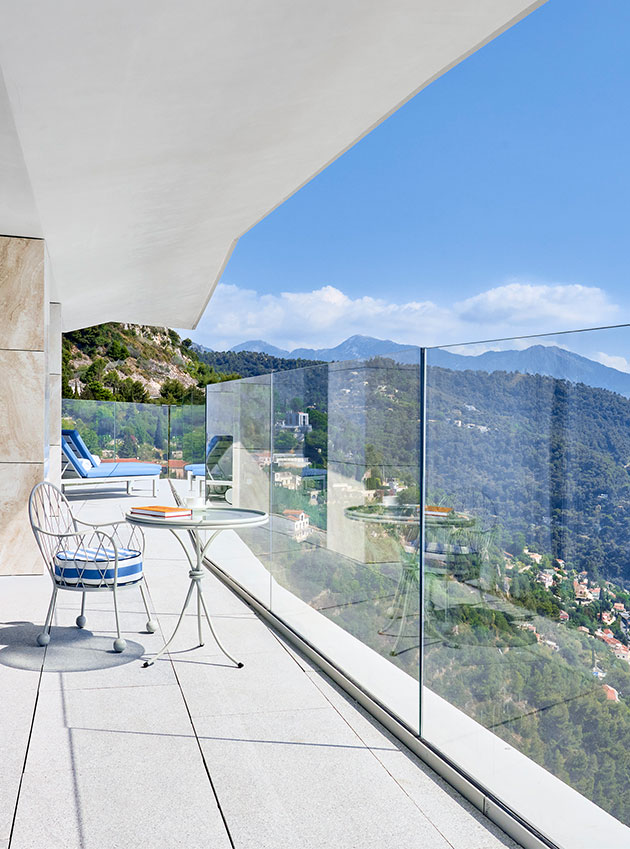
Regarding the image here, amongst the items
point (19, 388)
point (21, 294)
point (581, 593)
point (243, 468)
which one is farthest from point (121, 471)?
point (581, 593)

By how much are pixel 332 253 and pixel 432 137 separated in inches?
451

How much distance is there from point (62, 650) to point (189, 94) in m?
2.80

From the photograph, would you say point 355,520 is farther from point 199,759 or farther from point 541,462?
point 541,462

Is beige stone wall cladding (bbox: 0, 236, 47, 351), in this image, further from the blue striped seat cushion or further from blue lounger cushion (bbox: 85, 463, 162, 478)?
blue lounger cushion (bbox: 85, 463, 162, 478)

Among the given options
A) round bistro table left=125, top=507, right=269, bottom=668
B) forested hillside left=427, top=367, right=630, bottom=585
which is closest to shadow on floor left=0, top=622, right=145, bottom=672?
round bistro table left=125, top=507, right=269, bottom=668

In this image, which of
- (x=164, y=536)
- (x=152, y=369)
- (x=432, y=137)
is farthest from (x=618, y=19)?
(x=164, y=536)

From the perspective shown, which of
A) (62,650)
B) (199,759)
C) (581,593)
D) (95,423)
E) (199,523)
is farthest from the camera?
(95,423)

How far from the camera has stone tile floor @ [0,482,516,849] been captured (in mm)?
2201

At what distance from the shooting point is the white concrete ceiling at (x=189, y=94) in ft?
8.84

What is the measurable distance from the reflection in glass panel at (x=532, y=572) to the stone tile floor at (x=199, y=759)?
0.28 metres

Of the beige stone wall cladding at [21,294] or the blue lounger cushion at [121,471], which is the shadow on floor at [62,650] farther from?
the blue lounger cushion at [121,471]

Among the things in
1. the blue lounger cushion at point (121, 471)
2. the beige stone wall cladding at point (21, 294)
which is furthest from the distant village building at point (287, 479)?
the blue lounger cushion at point (121, 471)

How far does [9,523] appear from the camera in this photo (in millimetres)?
5594

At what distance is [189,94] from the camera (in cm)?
333
